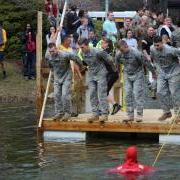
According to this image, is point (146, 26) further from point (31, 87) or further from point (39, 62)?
point (39, 62)

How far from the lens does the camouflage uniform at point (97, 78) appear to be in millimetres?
18281

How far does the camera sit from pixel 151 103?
2394 centimetres

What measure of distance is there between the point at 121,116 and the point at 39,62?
2.36m

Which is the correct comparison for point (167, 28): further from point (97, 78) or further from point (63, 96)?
point (63, 96)

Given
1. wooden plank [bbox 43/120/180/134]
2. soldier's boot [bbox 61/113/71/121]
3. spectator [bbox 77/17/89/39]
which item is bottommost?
wooden plank [bbox 43/120/180/134]

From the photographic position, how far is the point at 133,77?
18000 millimetres

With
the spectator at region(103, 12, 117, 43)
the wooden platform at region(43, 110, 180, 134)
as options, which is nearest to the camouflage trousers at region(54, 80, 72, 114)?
the wooden platform at region(43, 110, 180, 134)

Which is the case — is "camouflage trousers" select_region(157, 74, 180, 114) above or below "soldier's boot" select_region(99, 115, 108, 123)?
above

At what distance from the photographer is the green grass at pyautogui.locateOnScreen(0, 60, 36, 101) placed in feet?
93.4

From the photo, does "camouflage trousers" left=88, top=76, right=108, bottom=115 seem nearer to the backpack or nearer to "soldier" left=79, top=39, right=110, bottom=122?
"soldier" left=79, top=39, right=110, bottom=122

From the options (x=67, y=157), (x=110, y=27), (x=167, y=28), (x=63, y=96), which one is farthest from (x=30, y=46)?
(x=67, y=157)

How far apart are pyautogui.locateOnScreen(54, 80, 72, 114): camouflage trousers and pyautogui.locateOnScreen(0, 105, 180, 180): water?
908 millimetres

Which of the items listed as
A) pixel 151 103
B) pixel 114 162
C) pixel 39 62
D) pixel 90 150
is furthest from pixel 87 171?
pixel 151 103

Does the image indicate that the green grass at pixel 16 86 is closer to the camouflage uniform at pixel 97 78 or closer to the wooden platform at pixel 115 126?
the wooden platform at pixel 115 126
